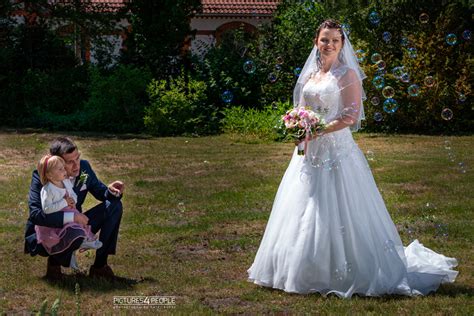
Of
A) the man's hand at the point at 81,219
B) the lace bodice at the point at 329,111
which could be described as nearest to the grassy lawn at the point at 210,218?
the man's hand at the point at 81,219

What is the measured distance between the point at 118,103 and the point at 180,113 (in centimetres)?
202

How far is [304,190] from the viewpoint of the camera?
23.1ft

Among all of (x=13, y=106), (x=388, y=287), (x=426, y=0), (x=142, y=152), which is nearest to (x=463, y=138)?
(x=426, y=0)

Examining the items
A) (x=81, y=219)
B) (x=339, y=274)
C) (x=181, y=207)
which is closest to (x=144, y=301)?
(x=81, y=219)

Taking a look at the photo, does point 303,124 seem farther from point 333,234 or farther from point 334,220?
point 333,234

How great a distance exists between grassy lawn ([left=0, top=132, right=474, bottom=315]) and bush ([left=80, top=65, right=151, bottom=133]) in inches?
99.5

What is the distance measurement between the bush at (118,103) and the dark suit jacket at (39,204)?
14426mm

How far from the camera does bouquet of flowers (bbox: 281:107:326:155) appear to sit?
7.01m

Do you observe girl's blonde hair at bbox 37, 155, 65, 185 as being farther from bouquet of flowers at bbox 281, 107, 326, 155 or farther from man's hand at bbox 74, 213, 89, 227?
bouquet of flowers at bbox 281, 107, 326, 155

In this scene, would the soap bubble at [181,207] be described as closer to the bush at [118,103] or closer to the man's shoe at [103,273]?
the man's shoe at [103,273]

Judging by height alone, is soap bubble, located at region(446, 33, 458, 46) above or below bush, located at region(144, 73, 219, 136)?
above

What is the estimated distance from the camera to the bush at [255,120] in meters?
19.5

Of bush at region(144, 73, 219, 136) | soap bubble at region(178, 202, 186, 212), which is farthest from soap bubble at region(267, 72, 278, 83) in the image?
soap bubble at region(178, 202, 186, 212)

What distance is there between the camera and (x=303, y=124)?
23.0 feet
